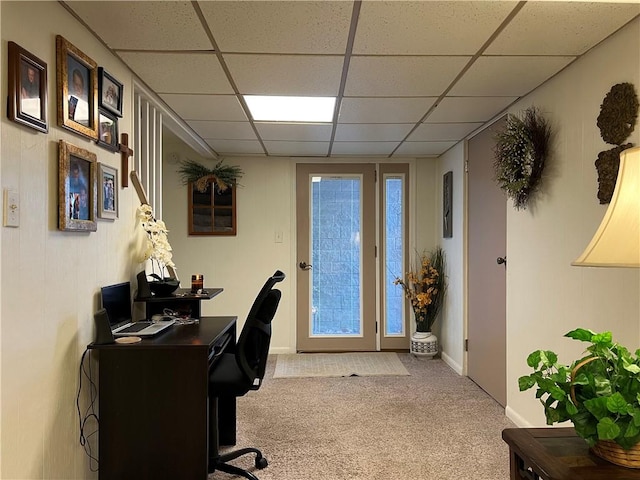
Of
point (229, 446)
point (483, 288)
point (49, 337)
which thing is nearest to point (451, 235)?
point (483, 288)

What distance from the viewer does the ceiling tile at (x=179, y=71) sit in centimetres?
216

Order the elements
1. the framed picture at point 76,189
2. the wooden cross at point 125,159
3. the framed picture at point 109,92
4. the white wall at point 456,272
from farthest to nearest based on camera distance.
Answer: the white wall at point 456,272 < the wooden cross at point 125,159 < the framed picture at point 109,92 < the framed picture at point 76,189

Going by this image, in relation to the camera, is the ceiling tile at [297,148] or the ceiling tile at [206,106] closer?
the ceiling tile at [206,106]

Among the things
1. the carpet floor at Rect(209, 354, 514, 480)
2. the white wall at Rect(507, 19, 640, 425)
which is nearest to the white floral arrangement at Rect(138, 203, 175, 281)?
the carpet floor at Rect(209, 354, 514, 480)

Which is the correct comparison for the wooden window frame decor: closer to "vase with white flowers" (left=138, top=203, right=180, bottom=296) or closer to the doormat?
the doormat

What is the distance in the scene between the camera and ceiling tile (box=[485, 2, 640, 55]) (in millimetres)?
1711

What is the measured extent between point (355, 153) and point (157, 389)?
3.17 m

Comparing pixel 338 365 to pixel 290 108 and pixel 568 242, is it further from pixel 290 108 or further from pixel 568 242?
pixel 568 242

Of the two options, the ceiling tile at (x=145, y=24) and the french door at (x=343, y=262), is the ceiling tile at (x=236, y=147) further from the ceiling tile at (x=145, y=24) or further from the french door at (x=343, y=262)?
the ceiling tile at (x=145, y=24)

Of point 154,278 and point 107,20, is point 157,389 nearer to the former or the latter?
point 154,278

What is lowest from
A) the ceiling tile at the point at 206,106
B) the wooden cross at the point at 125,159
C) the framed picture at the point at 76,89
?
the wooden cross at the point at 125,159

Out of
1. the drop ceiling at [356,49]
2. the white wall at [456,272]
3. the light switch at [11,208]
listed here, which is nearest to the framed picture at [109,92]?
the drop ceiling at [356,49]

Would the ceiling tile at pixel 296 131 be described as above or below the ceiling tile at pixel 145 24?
below

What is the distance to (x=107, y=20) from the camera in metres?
1.82
